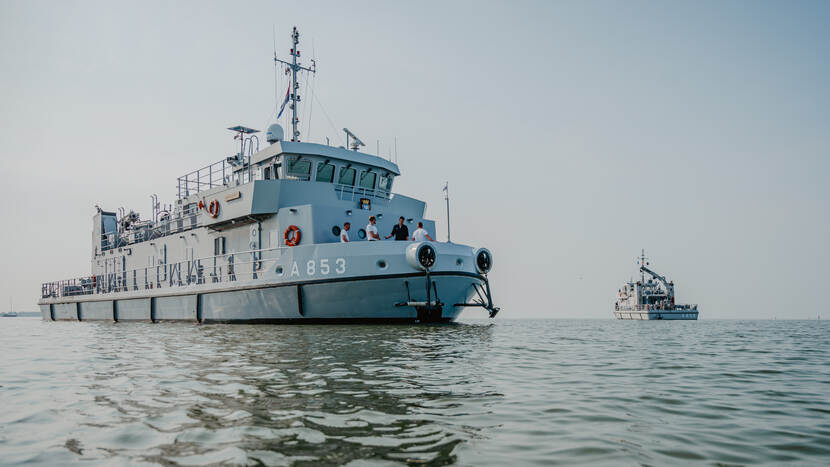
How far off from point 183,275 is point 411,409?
19.2 metres

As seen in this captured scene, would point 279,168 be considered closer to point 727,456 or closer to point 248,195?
point 248,195

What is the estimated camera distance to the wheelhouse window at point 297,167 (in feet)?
58.2

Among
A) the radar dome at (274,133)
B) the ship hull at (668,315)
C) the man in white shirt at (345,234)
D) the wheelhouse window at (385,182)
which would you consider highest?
the radar dome at (274,133)

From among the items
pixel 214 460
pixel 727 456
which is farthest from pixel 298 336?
pixel 727 456

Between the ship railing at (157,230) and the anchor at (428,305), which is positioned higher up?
the ship railing at (157,230)

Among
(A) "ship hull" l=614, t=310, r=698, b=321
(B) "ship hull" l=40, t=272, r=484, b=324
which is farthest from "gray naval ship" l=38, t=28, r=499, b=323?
(A) "ship hull" l=614, t=310, r=698, b=321

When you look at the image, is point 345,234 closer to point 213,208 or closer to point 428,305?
point 428,305

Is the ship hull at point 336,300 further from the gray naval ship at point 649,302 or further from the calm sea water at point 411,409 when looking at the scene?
the gray naval ship at point 649,302

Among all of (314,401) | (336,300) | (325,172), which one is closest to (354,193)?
(325,172)

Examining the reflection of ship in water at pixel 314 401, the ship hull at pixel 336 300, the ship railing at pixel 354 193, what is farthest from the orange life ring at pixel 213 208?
the reflection of ship in water at pixel 314 401

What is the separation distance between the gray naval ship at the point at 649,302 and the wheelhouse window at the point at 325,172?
60161 mm

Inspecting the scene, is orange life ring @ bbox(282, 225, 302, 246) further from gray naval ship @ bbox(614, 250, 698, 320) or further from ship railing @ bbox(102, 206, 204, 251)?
gray naval ship @ bbox(614, 250, 698, 320)

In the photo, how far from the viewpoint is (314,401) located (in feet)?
16.1

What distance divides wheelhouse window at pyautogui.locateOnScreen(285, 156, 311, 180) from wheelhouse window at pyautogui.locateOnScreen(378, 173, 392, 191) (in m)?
2.70
